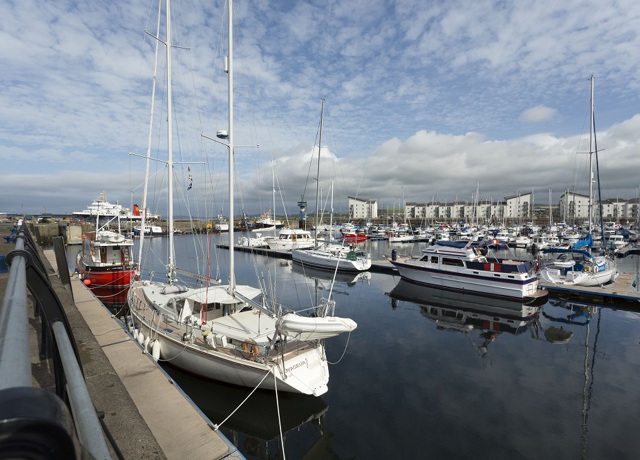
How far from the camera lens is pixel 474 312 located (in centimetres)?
2136

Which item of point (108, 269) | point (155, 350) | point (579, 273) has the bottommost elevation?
point (155, 350)

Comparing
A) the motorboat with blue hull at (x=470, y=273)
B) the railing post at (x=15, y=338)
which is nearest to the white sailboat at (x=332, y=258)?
the motorboat with blue hull at (x=470, y=273)

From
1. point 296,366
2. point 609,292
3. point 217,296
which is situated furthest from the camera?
point 609,292

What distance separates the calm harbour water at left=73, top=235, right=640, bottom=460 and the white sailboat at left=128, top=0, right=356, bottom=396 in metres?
1.07

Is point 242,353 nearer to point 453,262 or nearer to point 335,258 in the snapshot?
point 453,262

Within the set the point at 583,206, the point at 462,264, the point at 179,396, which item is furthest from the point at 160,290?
the point at 583,206

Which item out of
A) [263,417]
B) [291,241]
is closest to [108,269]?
[263,417]

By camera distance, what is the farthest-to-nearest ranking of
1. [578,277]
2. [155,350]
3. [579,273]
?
[579,273] < [578,277] < [155,350]

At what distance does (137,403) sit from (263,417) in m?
4.20

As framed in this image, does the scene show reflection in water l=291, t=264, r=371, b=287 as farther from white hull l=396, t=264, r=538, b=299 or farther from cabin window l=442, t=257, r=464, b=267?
cabin window l=442, t=257, r=464, b=267

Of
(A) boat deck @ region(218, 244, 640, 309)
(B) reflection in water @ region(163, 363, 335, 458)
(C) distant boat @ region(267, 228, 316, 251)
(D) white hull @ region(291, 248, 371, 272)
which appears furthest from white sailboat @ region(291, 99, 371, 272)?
(B) reflection in water @ region(163, 363, 335, 458)

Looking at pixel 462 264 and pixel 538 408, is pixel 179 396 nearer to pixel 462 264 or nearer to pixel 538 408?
pixel 538 408

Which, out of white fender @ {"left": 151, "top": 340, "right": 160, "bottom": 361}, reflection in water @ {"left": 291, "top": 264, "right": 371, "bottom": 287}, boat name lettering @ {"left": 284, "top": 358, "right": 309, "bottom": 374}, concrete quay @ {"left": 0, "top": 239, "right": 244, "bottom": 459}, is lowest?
reflection in water @ {"left": 291, "top": 264, "right": 371, "bottom": 287}

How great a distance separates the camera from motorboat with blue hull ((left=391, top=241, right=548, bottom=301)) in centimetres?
2345
